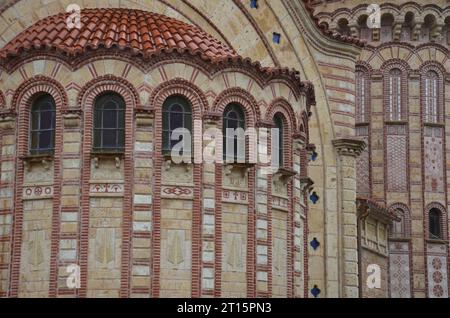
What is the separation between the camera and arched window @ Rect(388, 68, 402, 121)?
46.4 meters

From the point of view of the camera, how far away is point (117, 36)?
28078 mm

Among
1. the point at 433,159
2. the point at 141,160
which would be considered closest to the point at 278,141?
the point at 141,160

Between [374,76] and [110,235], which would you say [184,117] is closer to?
[110,235]

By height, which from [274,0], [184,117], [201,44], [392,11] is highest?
[392,11]

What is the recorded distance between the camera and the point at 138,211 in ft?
87.7

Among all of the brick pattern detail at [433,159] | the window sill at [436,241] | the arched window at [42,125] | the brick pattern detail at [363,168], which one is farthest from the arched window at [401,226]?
the arched window at [42,125]

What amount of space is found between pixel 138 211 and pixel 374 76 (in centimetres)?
2181

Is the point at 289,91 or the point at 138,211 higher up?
the point at 289,91

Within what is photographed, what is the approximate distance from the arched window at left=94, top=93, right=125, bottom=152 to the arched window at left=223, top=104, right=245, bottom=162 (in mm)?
2560

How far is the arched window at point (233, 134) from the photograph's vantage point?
27922 millimetres

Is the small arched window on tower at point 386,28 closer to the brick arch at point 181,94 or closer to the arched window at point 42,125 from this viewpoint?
the brick arch at point 181,94

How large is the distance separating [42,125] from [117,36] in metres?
2.84

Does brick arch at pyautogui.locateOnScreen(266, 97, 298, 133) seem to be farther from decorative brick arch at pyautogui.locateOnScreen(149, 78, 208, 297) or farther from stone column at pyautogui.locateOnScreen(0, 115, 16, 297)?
stone column at pyautogui.locateOnScreen(0, 115, 16, 297)
